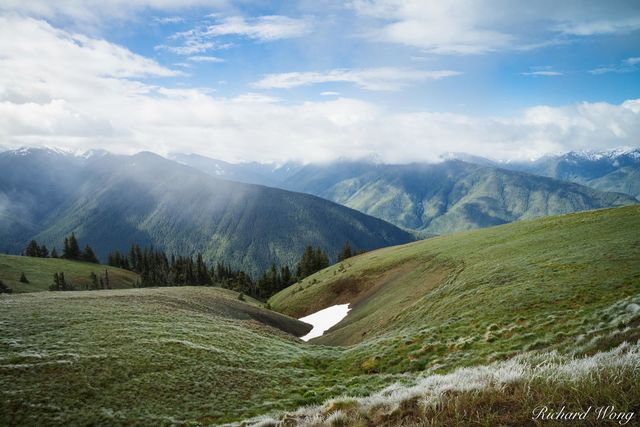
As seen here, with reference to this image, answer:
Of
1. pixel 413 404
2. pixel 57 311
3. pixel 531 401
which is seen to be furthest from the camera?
pixel 57 311

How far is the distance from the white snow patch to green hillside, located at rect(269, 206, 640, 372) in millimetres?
2701

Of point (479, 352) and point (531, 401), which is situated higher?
point (531, 401)

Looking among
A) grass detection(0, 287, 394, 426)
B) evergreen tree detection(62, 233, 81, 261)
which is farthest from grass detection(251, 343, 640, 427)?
evergreen tree detection(62, 233, 81, 261)

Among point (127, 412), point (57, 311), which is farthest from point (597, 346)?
point (57, 311)

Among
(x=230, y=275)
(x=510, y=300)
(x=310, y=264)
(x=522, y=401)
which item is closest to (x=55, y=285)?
(x=230, y=275)

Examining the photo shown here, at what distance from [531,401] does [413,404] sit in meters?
3.01

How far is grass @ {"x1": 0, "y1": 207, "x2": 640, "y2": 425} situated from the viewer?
9547 millimetres

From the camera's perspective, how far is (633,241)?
30.5 m

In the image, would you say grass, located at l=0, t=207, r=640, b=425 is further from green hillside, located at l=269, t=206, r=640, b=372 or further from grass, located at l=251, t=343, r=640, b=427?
green hillside, located at l=269, t=206, r=640, b=372

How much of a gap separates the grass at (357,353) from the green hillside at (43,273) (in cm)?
7030

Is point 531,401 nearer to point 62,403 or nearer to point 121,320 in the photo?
point 62,403

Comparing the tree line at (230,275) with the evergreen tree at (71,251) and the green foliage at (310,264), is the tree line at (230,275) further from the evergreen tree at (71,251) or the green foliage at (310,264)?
the evergreen tree at (71,251)

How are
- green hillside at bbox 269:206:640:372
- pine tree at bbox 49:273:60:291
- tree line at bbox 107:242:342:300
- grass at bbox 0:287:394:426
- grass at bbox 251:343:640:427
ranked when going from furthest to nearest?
tree line at bbox 107:242:342:300, pine tree at bbox 49:273:60:291, green hillside at bbox 269:206:640:372, grass at bbox 0:287:394:426, grass at bbox 251:343:640:427

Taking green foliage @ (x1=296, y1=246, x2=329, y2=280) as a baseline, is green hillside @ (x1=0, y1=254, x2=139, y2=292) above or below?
above
